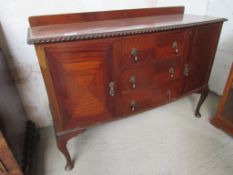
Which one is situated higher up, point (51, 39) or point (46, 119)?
point (51, 39)

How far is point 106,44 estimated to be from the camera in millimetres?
A: 910

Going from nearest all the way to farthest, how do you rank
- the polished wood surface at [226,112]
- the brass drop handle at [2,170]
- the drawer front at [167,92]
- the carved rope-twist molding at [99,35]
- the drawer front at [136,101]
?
1. the carved rope-twist molding at [99,35]
2. the brass drop handle at [2,170]
3. the drawer front at [136,101]
4. the drawer front at [167,92]
5. the polished wood surface at [226,112]

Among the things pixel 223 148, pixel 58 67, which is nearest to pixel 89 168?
pixel 58 67

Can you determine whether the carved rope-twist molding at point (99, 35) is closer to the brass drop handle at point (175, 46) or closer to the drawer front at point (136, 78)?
the brass drop handle at point (175, 46)

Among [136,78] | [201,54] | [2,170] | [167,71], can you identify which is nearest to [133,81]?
[136,78]

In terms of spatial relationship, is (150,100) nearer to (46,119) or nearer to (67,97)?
(67,97)

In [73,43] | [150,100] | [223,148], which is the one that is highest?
[73,43]

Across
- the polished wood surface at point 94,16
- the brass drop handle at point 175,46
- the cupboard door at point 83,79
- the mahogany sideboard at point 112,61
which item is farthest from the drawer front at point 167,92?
the polished wood surface at point 94,16

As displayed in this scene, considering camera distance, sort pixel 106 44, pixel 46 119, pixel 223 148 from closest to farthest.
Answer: pixel 106 44 → pixel 223 148 → pixel 46 119

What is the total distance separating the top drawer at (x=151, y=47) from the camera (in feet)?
3.20

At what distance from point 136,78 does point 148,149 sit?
636 millimetres

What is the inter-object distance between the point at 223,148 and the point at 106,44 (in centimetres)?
123

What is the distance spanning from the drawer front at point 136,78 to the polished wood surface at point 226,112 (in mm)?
753

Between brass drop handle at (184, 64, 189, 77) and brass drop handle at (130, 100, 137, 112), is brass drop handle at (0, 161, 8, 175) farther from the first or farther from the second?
brass drop handle at (184, 64, 189, 77)
